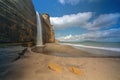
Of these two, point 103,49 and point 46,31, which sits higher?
point 46,31

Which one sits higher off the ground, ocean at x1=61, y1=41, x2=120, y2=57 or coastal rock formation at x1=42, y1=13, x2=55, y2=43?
coastal rock formation at x1=42, y1=13, x2=55, y2=43

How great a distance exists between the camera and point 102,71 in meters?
2.85

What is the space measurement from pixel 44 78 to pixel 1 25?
4021 mm

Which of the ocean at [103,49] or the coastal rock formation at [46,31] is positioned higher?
the coastal rock formation at [46,31]

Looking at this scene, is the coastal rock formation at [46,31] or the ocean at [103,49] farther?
the coastal rock formation at [46,31]

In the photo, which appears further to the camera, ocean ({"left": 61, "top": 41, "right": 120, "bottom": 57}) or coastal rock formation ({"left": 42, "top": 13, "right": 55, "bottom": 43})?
coastal rock formation ({"left": 42, "top": 13, "right": 55, "bottom": 43})

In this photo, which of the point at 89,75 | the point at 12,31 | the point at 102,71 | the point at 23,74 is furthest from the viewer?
the point at 12,31

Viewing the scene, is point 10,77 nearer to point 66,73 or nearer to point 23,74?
point 23,74

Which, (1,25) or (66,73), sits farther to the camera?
(1,25)

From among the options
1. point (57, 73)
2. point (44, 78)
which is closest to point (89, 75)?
point (57, 73)

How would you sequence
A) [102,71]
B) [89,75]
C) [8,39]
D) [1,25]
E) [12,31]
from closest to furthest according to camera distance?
[89,75] < [102,71] < [1,25] < [8,39] < [12,31]

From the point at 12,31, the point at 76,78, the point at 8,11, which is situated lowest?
the point at 76,78

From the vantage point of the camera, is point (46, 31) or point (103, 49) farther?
point (46, 31)

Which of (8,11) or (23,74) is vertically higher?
(8,11)
